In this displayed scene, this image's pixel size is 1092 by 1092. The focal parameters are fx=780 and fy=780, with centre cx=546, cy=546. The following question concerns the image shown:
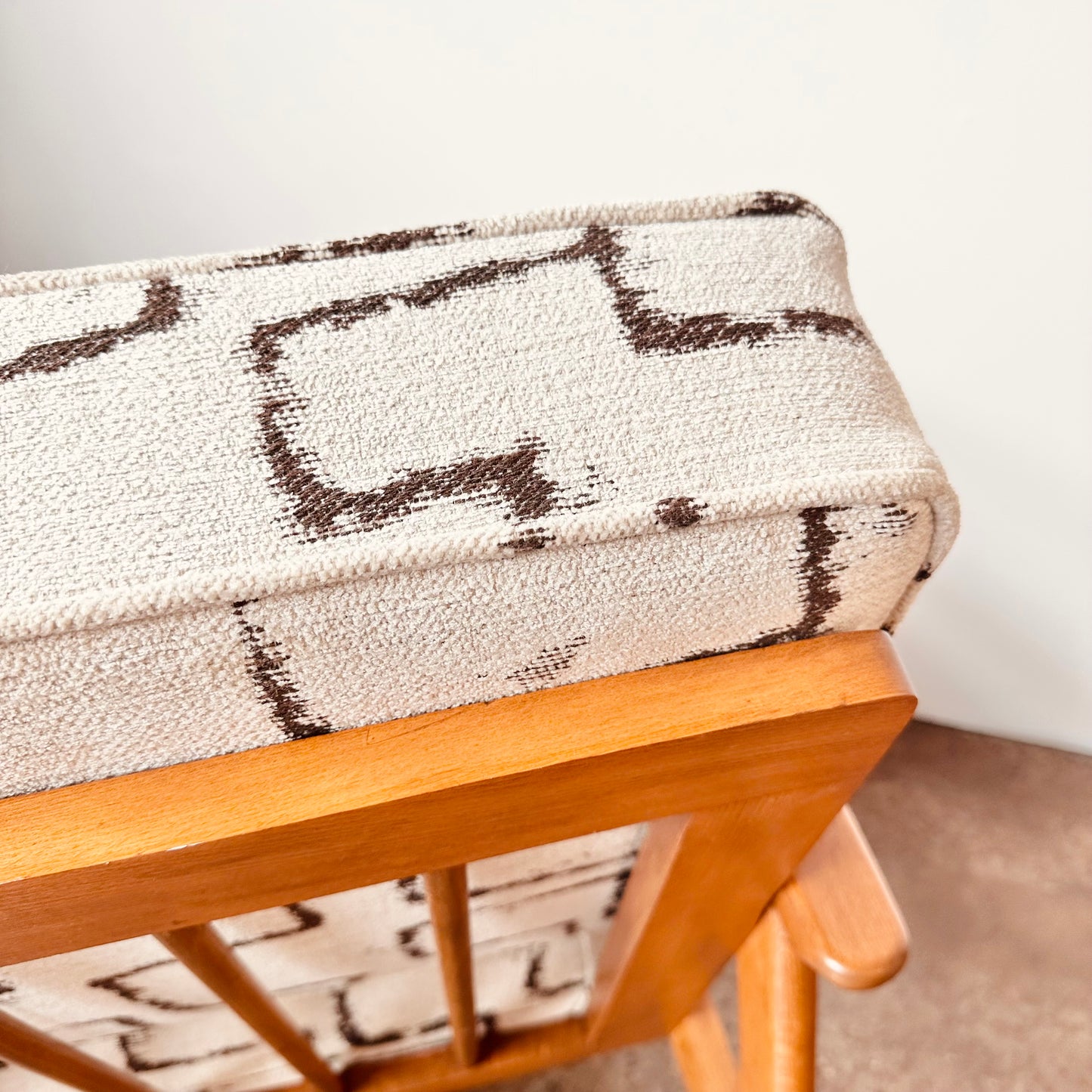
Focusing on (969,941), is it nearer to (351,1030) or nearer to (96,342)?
(351,1030)

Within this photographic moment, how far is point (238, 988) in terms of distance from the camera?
400mm

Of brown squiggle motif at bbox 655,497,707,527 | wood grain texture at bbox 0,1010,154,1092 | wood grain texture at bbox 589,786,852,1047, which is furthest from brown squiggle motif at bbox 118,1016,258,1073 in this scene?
brown squiggle motif at bbox 655,497,707,527

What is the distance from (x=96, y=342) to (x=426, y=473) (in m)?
0.10

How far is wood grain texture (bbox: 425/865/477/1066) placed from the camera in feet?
1.11

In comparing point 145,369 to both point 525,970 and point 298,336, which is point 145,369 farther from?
point 525,970

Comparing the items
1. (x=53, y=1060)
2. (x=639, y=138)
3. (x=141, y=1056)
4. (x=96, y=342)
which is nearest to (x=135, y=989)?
(x=53, y=1060)

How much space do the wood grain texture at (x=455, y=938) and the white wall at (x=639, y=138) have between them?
612 millimetres

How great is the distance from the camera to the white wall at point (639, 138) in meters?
0.68

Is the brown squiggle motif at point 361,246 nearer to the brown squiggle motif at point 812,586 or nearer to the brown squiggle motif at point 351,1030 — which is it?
the brown squiggle motif at point 812,586

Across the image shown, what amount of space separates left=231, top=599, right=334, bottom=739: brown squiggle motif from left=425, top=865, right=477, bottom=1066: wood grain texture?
100mm

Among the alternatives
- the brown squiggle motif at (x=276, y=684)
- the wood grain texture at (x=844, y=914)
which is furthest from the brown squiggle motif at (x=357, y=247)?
the wood grain texture at (x=844, y=914)

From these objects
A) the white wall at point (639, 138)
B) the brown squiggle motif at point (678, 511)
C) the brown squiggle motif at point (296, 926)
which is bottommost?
the brown squiggle motif at point (296, 926)

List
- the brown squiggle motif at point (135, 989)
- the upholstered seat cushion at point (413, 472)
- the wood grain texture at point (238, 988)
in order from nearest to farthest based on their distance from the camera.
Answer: the upholstered seat cushion at point (413, 472) < the wood grain texture at point (238, 988) < the brown squiggle motif at point (135, 989)

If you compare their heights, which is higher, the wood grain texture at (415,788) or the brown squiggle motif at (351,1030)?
the wood grain texture at (415,788)
